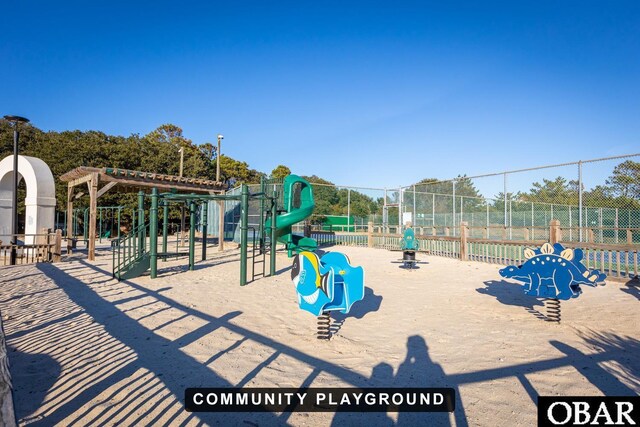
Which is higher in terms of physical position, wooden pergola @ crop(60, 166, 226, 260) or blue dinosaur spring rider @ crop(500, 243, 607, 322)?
wooden pergola @ crop(60, 166, 226, 260)

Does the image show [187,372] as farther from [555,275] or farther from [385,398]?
[555,275]

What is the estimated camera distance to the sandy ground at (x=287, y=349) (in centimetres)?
307

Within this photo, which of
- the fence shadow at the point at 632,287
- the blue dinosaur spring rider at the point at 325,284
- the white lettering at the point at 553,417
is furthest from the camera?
the fence shadow at the point at 632,287

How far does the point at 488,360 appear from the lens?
4191 mm

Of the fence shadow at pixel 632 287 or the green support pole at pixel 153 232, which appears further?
the green support pole at pixel 153 232

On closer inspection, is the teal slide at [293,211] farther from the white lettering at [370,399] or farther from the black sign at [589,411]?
the black sign at [589,411]

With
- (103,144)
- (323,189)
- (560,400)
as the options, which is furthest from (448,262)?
(103,144)

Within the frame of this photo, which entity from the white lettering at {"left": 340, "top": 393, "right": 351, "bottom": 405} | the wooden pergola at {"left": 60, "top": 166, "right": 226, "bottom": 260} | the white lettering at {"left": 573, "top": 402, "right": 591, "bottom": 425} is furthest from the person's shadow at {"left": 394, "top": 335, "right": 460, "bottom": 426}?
the wooden pergola at {"left": 60, "top": 166, "right": 226, "bottom": 260}

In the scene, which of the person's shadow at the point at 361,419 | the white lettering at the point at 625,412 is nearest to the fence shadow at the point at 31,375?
the person's shadow at the point at 361,419

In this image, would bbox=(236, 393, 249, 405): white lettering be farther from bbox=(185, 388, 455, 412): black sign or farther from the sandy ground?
the sandy ground

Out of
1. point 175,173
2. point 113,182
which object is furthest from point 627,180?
point 175,173

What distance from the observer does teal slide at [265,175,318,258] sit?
45.8 ft

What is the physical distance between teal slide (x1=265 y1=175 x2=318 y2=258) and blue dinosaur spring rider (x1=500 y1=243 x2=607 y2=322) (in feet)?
29.3

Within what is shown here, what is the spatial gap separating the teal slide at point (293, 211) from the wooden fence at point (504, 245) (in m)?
4.99
